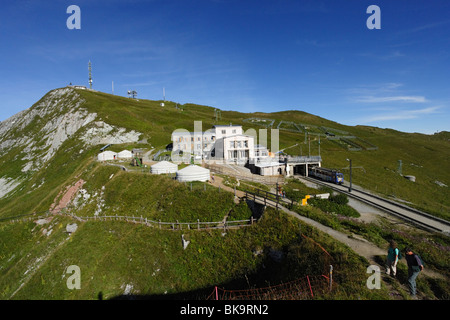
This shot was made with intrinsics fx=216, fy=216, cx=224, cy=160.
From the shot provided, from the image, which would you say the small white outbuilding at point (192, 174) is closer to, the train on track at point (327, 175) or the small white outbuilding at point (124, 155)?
the train on track at point (327, 175)

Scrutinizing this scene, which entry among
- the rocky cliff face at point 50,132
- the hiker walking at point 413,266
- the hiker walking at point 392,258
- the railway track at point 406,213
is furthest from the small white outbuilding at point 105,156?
the hiker walking at point 413,266

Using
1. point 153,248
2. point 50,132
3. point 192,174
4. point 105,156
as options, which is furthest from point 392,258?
point 50,132

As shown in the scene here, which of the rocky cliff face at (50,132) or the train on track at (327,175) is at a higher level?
the rocky cliff face at (50,132)

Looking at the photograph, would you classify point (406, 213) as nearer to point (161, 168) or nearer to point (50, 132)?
point (161, 168)
